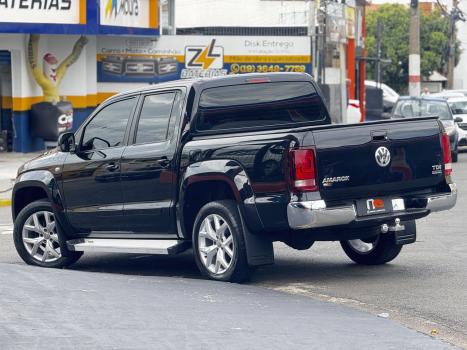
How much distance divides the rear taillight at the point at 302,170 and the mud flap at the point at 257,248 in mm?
691

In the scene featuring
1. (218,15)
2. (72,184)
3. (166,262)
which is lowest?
(166,262)

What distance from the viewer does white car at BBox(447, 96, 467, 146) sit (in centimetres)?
3108

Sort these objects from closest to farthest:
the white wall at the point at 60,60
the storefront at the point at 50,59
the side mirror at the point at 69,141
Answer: the side mirror at the point at 69,141 → the storefront at the point at 50,59 → the white wall at the point at 60,60

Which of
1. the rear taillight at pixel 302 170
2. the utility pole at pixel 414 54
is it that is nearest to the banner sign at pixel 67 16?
the utility pole at pixel 414 54

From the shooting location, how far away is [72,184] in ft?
37.7

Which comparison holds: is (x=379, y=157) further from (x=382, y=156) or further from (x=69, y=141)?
(x=69, y=141)

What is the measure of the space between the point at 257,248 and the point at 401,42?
2674 inches

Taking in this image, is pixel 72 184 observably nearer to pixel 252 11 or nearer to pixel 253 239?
pixel 253 239

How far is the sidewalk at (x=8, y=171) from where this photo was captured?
20008 millimetres

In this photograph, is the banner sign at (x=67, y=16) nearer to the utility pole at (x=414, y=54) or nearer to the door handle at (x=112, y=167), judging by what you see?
the utility pole at (x=414, y=54)

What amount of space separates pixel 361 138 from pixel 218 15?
1337 inches

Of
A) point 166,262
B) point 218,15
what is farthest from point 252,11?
point 166,262

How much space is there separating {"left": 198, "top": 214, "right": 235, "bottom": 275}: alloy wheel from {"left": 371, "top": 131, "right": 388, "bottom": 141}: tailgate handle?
58.8 inches

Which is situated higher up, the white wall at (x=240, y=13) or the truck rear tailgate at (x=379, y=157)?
the white wall at (x=240, y=13)
